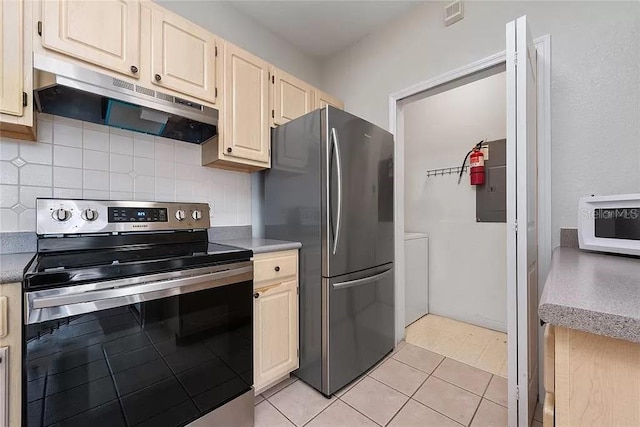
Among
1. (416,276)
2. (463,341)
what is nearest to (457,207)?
(416,276)

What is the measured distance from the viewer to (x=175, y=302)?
43.8 inches

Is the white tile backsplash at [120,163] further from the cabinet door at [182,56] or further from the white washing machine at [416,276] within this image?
the white washing machine at [416,276]

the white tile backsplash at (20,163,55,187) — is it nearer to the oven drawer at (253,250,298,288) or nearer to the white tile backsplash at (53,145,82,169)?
the white tile backsplash at (53,145,82,169)

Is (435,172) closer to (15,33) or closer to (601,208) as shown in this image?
(601,208)

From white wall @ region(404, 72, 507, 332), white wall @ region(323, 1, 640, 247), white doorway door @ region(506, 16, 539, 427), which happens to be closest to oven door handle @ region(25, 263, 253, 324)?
white doorway door @ region(506, 16, 539, 427)

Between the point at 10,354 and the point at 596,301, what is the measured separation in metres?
1.61

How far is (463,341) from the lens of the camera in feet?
7.53

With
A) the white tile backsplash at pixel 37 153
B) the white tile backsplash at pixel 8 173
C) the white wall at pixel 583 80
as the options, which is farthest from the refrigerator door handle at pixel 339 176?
the white tile backsplash at pixel 8 173

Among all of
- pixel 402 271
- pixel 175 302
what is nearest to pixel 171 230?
pixel 175 302

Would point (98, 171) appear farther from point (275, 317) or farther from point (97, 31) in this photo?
point (275, 317)

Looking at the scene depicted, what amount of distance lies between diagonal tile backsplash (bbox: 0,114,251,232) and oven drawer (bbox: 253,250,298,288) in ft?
2.08

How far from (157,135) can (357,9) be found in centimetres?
183

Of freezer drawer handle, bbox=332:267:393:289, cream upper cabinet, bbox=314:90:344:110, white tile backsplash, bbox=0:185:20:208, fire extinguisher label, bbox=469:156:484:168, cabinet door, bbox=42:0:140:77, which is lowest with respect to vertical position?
freezer drawer handle, bbox=332:267:393:289

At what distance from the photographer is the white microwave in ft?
3.52
